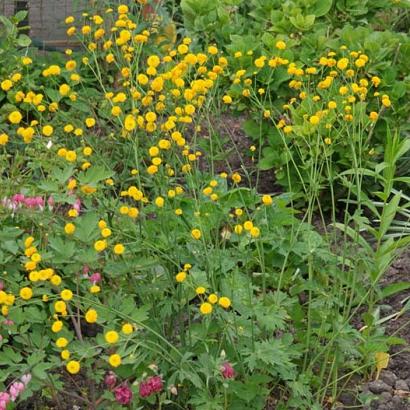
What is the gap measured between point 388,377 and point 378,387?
0.08 metres

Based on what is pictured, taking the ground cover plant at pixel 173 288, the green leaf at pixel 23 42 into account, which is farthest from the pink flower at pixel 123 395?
the green leaf at pixel 23 42

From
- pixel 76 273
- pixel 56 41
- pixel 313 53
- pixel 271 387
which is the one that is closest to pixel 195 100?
pixel 76 273

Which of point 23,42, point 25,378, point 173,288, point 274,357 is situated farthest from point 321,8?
point 25,378

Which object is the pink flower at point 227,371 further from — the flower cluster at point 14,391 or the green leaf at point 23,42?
the green leaf at point 23,42

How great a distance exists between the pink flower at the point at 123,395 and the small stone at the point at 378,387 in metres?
0.92

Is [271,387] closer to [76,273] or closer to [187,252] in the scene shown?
[187,252]

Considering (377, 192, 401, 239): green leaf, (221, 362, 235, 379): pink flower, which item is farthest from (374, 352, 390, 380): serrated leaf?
(221, 362, 235, 379): pink flower

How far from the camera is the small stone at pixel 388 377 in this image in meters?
3.19

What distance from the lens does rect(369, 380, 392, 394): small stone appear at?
3145 mm

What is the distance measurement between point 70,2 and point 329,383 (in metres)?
3.50

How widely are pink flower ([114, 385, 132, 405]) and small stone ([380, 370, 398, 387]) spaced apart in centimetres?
99

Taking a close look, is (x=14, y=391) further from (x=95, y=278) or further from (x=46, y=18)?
(x=46, y=18)

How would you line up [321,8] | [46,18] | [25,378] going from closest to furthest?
[25,378] < [321,8] < [46,18]

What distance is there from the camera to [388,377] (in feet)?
10.5
